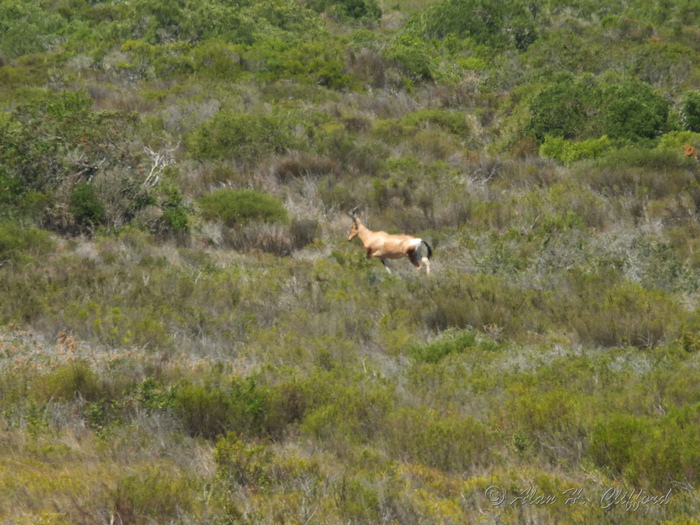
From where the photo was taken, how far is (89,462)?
11.4ft

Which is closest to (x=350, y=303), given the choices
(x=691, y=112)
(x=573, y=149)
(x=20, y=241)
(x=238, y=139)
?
(x=20, y=241)

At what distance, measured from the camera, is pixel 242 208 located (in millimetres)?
9562

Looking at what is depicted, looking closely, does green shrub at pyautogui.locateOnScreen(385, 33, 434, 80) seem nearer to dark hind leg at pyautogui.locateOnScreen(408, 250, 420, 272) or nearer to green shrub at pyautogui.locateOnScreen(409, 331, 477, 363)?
dark hind leg at pyautogui.locateOnScreen(408, 250, 420, 272)

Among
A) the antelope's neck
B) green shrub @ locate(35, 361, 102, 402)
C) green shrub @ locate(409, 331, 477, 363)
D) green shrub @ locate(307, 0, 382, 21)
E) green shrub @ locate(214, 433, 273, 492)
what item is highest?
green shrub @ locate(214, 433, 273, 492)

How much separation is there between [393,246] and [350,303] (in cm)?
186

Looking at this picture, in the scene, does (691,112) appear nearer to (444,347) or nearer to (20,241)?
(444,347)

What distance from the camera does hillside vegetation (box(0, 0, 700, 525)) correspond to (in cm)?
318

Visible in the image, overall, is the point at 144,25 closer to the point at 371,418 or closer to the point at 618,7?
the point at 618,7

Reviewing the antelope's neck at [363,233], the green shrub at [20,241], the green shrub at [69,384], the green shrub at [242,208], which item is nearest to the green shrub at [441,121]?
the green shrub at [242,208]

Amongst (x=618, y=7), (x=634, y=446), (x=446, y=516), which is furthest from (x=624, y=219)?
(x=618, y=7)

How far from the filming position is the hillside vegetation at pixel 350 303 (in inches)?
125

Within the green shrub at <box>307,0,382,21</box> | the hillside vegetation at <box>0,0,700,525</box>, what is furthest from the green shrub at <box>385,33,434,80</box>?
the green shrub at <box>307,0,382,21</box>

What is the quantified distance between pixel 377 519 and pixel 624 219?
281 inches

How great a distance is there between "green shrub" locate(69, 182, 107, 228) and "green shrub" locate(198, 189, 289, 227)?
1584 millimetres
